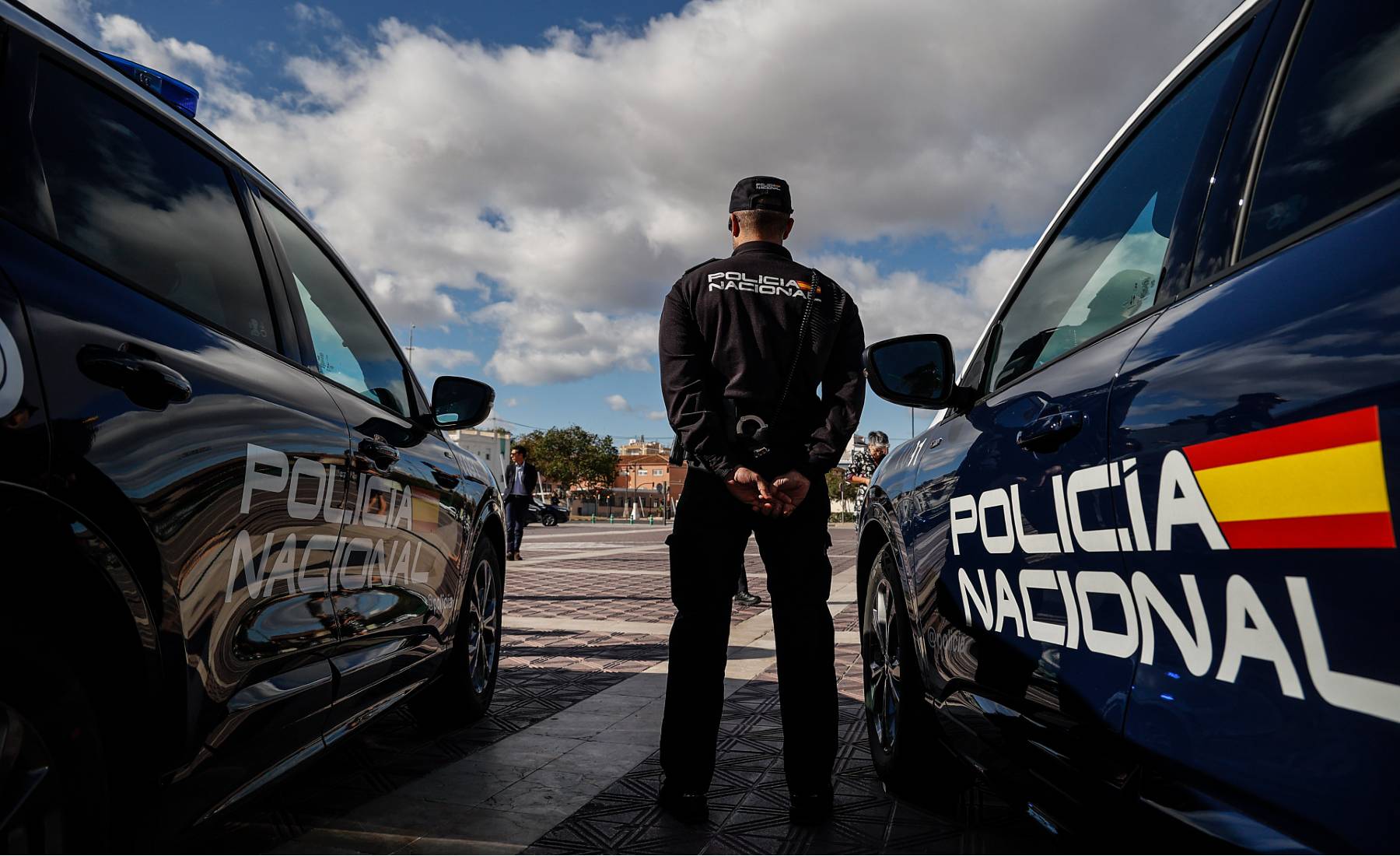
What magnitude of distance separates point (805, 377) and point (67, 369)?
1.90m

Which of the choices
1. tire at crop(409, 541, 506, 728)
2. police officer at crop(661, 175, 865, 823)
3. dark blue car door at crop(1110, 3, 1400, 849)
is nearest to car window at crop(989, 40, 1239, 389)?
dark blue car door at crop(1110, 3, 1400, 849)

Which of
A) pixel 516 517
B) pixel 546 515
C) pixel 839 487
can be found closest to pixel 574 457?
pixel 546 515

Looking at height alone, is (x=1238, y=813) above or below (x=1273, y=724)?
below

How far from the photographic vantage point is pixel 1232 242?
4.48 feet

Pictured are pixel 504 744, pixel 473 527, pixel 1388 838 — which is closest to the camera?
pixel 1388 838

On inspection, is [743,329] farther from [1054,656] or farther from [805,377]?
[1054,656]

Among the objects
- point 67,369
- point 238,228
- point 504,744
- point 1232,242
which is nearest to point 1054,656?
point 1232,242

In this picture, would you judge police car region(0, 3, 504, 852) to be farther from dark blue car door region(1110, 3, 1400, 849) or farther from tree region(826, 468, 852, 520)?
dark blue car door region(1110, 3, 1400, 849)

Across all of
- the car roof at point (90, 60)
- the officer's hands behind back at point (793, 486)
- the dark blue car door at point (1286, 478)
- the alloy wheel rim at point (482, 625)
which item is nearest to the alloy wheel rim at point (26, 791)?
the car roof at point (90, 60)

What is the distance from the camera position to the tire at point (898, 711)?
106 inches

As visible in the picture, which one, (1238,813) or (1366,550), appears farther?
(1238,813)

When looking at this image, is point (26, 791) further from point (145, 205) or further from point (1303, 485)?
point (1303, 485)

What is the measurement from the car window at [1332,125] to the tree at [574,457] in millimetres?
82867

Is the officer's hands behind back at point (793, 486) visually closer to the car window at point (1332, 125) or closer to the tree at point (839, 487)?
the tree at point (839, 487)
